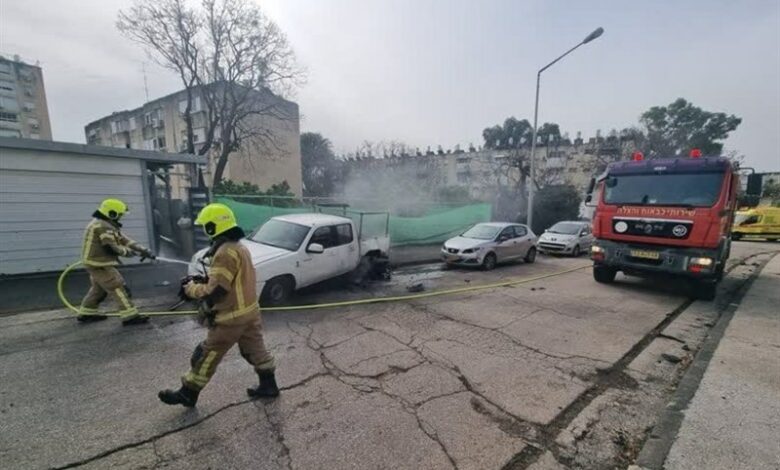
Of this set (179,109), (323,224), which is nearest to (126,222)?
(323,224)

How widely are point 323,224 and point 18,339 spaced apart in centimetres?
461

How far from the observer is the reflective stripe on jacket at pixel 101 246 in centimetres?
477

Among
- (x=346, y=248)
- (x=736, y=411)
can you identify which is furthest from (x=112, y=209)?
(x=736, y=411)

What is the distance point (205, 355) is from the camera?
2.93 metres

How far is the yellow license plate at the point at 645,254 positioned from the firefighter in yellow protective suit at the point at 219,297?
25.3 ft

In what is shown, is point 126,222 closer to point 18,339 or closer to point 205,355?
point 18,339

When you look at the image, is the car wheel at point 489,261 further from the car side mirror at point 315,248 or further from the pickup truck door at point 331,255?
the car side mirror at point 315,248

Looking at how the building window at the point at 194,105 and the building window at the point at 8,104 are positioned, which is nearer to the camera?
the building window at the point at 194,105

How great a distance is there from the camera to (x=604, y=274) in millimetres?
8570

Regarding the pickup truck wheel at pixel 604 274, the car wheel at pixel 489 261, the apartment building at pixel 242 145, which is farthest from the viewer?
the apartment building at pixel 242 145

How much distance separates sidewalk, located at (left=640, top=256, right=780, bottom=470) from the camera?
2.50 metres

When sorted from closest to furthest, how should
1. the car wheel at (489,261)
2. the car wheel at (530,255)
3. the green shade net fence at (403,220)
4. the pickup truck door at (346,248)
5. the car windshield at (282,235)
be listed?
the car windshield at (282,235), the pickup truck door at (346,248), the green shade net fence at (403,220), the car wheel at (489,261), the car wheel at (530,255)

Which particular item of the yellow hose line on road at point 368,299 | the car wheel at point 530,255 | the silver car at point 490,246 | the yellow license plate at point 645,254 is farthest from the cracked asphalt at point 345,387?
the car wheel at point 530,255

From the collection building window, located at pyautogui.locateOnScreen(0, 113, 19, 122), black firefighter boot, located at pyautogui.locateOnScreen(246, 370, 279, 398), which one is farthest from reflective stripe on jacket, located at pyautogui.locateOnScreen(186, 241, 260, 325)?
building window, located at pyautogui.locateOnScreen(0, 113, 19, 122)
